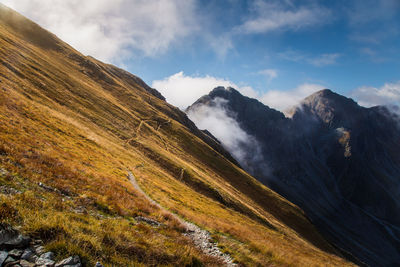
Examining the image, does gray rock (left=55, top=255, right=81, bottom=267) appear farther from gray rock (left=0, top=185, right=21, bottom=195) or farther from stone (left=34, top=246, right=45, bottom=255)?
gray rock (left=0, top=185, right=21, bottom=195)

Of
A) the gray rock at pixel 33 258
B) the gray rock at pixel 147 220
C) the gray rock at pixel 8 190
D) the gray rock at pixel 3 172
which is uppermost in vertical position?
the gray rock at pixel 33 258

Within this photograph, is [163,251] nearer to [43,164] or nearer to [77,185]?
[77,185]

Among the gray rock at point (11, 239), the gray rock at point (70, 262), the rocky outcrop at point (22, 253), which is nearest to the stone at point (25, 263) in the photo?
the rocky outcrop at point (22, 253)

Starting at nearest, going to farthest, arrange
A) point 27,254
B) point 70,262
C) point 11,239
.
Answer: point 27,254 → point 70,262 → point 11,239

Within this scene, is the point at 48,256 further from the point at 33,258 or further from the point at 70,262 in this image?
the point at 70,262

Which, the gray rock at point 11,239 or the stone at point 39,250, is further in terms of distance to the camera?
the stone at point 39,250

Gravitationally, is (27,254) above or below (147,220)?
above

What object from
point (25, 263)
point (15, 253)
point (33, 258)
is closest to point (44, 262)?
point (33, 258)

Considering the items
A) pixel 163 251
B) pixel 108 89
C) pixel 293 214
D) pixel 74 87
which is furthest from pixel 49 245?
pixel 108 89

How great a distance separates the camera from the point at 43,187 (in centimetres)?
1111

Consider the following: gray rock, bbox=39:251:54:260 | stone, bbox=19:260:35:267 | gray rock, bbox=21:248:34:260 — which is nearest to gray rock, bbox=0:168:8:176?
gray rock, bbox=21:248:34:260

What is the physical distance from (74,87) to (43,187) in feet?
242

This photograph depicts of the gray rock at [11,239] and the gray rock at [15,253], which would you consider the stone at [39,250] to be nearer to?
the gray rock at [11,239]

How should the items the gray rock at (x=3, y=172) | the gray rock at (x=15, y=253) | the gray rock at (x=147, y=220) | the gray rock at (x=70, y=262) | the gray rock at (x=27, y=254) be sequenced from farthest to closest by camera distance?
the gray rock at (x=147, y=220), the gray rock at (x=3, y=172), the gray rock at (x=70, y=262), the gray rock at (x=27, y=254), the gray rock at (x=15, y=253)
